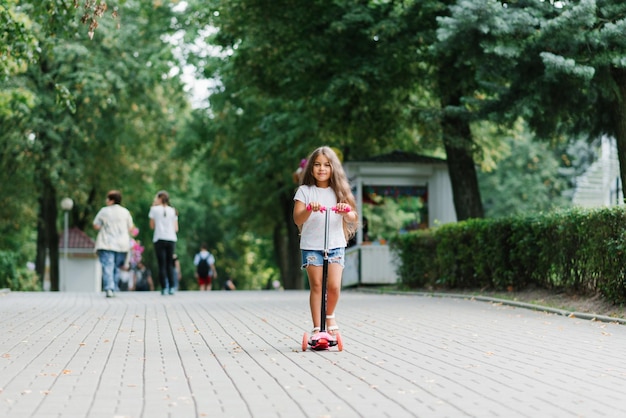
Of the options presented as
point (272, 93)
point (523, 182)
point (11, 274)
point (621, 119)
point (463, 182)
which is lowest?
point (11, 274)

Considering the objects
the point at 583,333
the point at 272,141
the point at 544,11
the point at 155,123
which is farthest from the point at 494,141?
the point at 583,333

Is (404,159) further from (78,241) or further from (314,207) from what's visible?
(78,241)

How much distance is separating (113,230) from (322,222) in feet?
37.9

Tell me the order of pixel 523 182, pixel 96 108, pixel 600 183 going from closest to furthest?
pixel 96 108, pixel 523 182, pixel 600 183

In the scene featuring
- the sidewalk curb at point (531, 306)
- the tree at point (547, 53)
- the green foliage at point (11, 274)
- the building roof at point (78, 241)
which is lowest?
the sidewalk curb at point (531, 306)

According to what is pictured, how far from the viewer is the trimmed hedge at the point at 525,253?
13656mm

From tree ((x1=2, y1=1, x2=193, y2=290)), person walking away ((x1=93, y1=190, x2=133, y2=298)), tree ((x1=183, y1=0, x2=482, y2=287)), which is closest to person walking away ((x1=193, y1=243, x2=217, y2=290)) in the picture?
tree ((x1=2, y1=1, x2=193, y2=290))

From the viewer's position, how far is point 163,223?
20.6 meters

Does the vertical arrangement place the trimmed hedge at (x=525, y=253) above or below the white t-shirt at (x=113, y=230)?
below

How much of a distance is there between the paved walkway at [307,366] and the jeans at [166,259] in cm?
626

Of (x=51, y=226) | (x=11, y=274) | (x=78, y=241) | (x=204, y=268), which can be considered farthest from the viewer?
(x=78, y=241)

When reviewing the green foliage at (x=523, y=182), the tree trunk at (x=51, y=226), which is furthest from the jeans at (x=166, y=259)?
the green foliage at (x=523, y=182)

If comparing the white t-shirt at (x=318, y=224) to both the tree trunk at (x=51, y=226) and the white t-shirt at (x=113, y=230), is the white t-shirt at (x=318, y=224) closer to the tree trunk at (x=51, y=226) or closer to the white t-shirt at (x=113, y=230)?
the white t-shirt at (x=113, y=230)

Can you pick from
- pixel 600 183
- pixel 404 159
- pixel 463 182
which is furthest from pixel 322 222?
pixel 600 183
